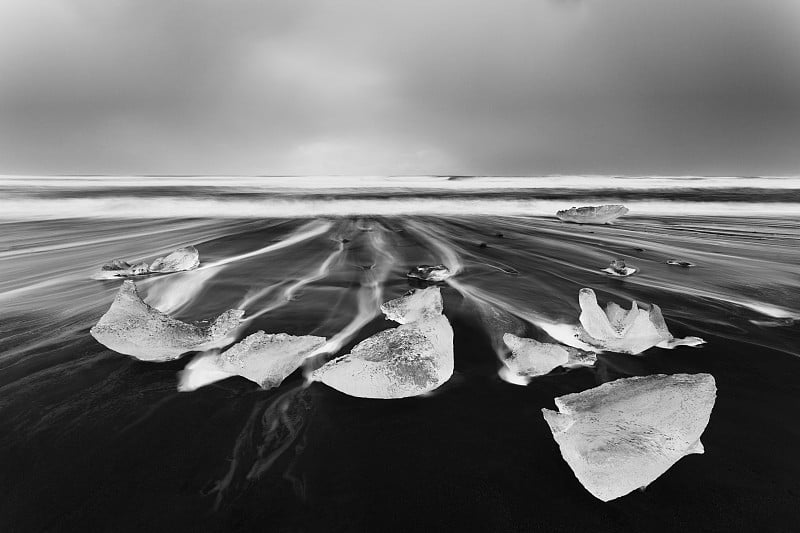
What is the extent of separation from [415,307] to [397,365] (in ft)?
3.32

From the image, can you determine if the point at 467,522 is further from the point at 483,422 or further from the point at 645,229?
the point at 645,229

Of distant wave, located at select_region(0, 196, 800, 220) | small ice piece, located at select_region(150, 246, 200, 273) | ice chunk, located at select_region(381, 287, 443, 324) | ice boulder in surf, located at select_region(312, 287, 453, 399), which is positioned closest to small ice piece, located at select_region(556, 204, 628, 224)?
distant wave, located at select_region(0, 196, 800, 220)

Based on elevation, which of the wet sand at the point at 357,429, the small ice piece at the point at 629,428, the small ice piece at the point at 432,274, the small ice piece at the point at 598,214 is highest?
the small ice piece at the point at 598,214

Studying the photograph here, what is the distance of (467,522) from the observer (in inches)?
48.6

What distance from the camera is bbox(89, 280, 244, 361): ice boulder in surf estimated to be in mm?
2266

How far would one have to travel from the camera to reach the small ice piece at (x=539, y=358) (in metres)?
2.14

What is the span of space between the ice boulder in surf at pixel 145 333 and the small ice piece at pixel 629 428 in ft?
6.84

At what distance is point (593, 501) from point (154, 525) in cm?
147

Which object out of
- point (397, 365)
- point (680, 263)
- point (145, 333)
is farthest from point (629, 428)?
point (680, 263)

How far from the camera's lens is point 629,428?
4.95ft

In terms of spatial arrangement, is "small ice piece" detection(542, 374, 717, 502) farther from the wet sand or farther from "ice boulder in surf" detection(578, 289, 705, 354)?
"ice boulder in surf" detection(578, 289, 705, 354)

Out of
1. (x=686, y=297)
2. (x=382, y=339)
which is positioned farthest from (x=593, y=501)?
(x=686, y=297)

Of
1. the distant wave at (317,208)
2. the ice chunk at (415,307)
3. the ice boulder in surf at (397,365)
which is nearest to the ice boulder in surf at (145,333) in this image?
the ice boulder in surf at (397,365)

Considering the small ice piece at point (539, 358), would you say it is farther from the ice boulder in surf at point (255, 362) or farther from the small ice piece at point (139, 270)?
the small ice piece at point (139, 270)
